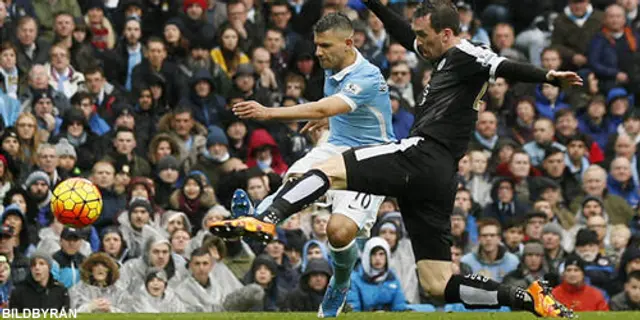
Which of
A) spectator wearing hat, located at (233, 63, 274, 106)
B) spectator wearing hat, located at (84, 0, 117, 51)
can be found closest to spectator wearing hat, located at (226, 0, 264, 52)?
spectator wearing hat, located at (233, 63, 274, 106)

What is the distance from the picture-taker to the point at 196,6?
23031 millimetres

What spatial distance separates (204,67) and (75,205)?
7353 millimetres

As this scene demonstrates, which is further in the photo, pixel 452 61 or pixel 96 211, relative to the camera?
pixel 96 211

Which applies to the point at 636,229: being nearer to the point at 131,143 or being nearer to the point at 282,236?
the point at 282,236

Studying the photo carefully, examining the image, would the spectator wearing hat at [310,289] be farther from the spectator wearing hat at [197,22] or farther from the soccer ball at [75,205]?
the spectator wearing hat at [197,22]

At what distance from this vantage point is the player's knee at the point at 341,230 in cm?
1409

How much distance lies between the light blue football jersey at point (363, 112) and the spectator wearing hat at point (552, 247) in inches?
225

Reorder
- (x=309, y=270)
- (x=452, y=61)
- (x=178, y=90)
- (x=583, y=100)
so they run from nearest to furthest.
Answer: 1. (x=452, y=61)
2. (x=309, y=270)
3. (x=178, y=90)
4. (x=583, y=100)

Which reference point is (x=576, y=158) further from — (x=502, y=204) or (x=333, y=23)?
(x=333, y=23)

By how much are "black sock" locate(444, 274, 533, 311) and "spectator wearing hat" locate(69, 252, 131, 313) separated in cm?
499

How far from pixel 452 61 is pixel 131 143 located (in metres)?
Answer: 8.22

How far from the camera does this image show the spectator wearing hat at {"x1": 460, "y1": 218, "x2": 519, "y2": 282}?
19.2m

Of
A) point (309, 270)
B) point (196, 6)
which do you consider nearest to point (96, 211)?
point (309, 270)

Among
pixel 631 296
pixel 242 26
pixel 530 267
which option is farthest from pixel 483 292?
pixel 242 26
